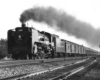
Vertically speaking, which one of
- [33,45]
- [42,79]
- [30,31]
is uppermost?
[30,31]

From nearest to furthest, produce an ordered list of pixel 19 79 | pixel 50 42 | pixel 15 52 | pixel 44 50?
1. pixel 19 79
2. pixel 15 52
3. pixel 44 50
4. pixel 50 42

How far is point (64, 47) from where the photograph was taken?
3559 centimetres

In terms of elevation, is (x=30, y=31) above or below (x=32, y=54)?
above

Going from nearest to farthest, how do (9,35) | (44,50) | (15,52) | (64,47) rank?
(15,52) → (9,35) → (44,50) → (64,47)

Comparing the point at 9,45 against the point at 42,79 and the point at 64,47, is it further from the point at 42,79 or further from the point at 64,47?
the point at 64,47

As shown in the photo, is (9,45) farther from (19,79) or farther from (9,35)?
(19,79)

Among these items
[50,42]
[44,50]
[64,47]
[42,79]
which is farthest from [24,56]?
[64,47]

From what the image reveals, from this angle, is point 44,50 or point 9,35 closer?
point 9,35

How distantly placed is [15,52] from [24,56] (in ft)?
3.55

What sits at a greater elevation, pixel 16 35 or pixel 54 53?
pixel 16 35

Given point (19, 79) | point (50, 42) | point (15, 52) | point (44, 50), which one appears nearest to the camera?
point (19, 79)

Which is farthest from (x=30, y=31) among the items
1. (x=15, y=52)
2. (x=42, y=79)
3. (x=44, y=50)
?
(x=42, y=79)

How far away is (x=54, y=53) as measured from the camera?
28.4m

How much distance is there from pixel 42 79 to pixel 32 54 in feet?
38.9
